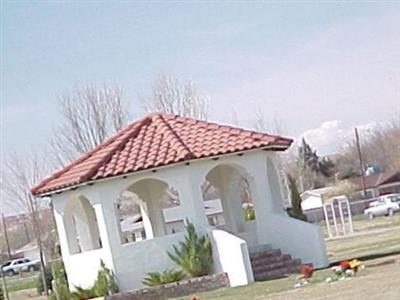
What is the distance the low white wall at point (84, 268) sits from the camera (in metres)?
30.4

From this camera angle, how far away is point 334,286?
22.1 meters

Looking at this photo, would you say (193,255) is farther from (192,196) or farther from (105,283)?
(105,283)

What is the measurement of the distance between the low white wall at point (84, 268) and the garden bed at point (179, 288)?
202cm

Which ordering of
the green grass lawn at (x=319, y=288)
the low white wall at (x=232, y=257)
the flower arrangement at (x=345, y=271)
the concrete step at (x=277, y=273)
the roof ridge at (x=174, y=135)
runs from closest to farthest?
the green grass lawn at (x=319, y=288)
the flower arrangement at (x=345, y=271)
the low white wall at (x=232, y=257)
the concrete step at (x=277, y=273)
the roof ridge at (x=174, y=135)

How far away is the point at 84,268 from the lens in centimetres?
3088

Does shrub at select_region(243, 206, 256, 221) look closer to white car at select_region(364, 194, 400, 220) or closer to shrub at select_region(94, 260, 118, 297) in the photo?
shrub at select_region(94, 260, 118, 297)

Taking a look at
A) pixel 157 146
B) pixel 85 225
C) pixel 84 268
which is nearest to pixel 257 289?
pixel 157 146

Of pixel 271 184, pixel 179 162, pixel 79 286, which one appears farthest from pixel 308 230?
pixel 79 286

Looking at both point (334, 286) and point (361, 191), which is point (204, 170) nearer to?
point (334, 286)

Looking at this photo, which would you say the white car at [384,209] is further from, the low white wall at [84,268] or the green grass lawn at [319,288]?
the green grass lawn at [319,288]

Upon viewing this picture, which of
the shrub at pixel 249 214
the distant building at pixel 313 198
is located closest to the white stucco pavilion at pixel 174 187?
the shrub at pixel 249 214

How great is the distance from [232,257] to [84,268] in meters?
5.16

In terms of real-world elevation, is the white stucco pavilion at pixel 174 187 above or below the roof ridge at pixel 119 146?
below

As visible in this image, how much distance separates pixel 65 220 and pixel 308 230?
7801mm
